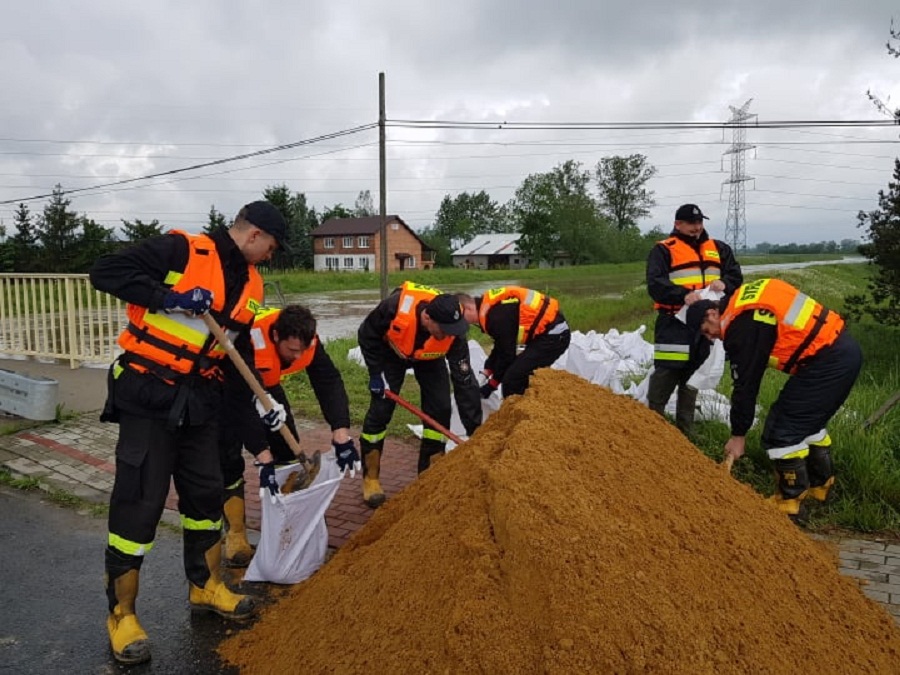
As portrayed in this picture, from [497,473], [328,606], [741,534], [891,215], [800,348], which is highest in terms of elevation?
[891,215]

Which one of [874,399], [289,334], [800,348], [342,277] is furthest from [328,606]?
[342,277]

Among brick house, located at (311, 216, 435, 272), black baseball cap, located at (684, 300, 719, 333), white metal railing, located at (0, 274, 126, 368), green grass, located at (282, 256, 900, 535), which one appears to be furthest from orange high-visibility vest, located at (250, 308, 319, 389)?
brick house, located at (311, 216, 435, 272)

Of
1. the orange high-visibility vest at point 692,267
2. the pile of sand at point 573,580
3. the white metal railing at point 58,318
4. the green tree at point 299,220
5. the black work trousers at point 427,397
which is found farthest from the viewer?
the green tree at point 299,220

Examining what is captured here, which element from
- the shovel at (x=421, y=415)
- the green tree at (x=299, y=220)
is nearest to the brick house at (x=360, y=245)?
the green tree at (x=299, y=220)

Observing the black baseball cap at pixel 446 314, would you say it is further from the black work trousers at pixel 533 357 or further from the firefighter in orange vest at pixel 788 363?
the firefighter in orange vest at pixel 788 363

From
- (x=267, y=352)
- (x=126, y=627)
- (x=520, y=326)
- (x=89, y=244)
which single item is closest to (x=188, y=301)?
(x=267, y=352)

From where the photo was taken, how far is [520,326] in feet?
18.0

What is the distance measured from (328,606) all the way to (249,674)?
409mm

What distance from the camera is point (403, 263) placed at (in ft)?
221

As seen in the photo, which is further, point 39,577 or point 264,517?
point 39,577

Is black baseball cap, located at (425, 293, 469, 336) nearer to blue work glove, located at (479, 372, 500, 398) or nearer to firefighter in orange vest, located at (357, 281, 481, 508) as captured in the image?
firefighter in orange vest, located at (357, 281, 481, 508)

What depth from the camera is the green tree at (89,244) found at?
97.7 feet

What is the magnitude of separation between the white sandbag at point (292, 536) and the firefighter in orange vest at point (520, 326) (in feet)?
7.47

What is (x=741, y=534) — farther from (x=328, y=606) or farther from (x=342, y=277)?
(x=342, y=277)
